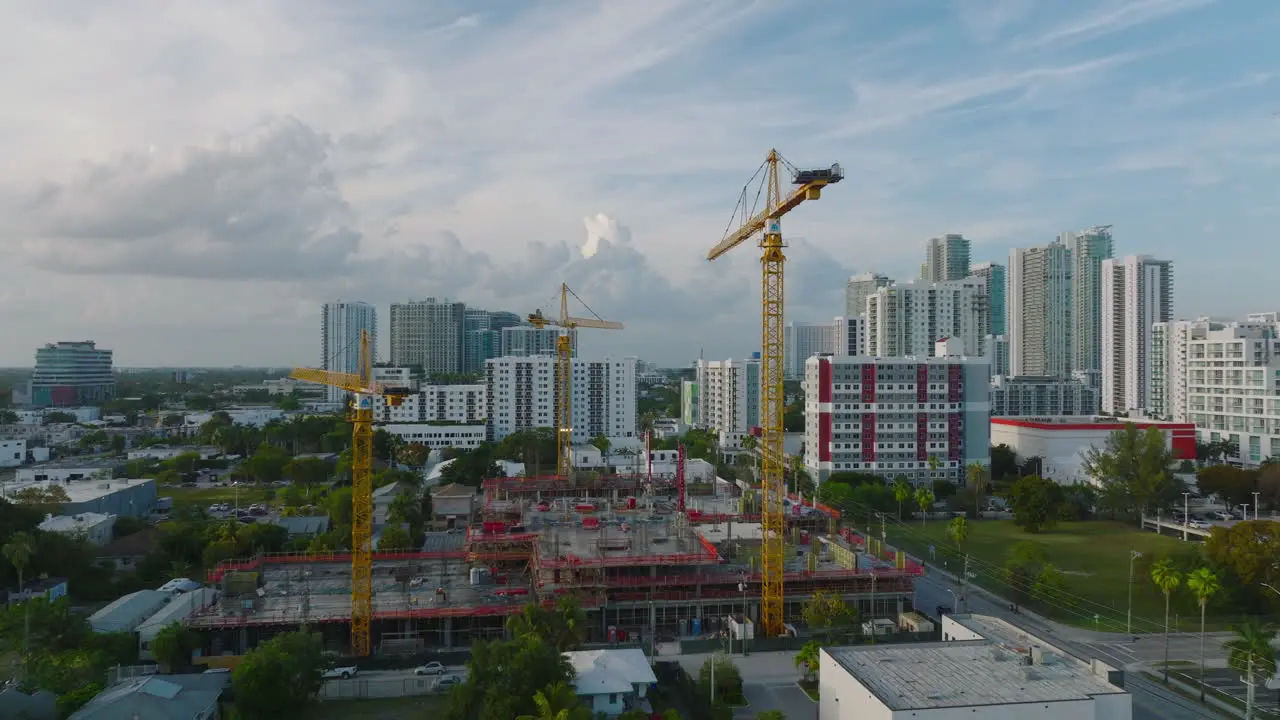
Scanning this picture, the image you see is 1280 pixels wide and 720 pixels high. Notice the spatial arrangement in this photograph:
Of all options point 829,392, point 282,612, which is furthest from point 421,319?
point 282,612

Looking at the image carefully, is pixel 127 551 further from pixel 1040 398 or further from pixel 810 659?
pixel 1040 398

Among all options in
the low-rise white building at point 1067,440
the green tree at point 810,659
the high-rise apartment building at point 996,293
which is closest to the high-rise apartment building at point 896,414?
the low-rise white building at point 1067,440

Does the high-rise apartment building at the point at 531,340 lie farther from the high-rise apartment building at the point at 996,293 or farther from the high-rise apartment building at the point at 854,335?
the high-rise apartment building at the point at 996,293

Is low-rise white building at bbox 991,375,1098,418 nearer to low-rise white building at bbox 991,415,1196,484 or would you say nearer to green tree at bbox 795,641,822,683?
low-rise white building at bbox 991,415,1196,484

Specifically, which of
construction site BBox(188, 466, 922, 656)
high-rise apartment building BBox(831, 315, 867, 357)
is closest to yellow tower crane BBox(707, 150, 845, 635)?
construction site BBox(188, 466, 922, 656)

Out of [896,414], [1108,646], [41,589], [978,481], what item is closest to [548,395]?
[896,414]

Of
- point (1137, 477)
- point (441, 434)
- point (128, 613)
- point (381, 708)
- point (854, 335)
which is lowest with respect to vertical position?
point (381, 708)
